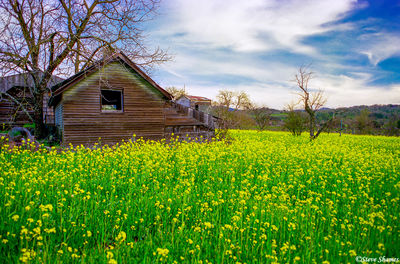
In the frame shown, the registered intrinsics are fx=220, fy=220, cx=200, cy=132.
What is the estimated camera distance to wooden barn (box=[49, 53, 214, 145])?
13570mm

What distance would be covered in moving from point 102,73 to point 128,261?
13618mm

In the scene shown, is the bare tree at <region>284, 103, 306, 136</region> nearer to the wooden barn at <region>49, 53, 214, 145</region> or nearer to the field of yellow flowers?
the wooden barn at <region>49, 53, 214, 145</region>

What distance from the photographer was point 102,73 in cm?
1413

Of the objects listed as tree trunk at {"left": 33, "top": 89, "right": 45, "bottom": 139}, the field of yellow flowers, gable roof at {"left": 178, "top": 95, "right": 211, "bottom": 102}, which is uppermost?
gable roof at {"left": 178, "top": 95, "right": 211, "bottom": 102}

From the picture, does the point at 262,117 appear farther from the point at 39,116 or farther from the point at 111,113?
the point at 39,116

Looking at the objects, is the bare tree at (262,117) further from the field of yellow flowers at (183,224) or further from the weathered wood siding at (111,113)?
the field of yellow flowers at (183,224)

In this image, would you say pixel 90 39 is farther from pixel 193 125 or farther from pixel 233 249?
pixel 233 249

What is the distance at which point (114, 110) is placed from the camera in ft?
48.2

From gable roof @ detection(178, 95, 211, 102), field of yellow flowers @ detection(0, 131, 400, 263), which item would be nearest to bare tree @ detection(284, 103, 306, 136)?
field of yellow flowers @ detection(0, 131, 400, 263)

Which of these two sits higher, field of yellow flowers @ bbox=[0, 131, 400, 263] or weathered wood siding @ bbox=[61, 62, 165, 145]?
weathered wood siding @ bbox=[61, 62, 165, 145]

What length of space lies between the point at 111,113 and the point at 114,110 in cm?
28

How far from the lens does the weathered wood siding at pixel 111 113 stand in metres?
13.6

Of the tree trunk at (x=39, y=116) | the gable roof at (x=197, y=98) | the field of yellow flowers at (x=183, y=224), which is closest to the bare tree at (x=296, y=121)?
the field of yellow flowers at (x=183, y=224)

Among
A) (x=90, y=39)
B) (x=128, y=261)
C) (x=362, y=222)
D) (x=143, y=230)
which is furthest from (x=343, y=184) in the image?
(x=90, y=39)
